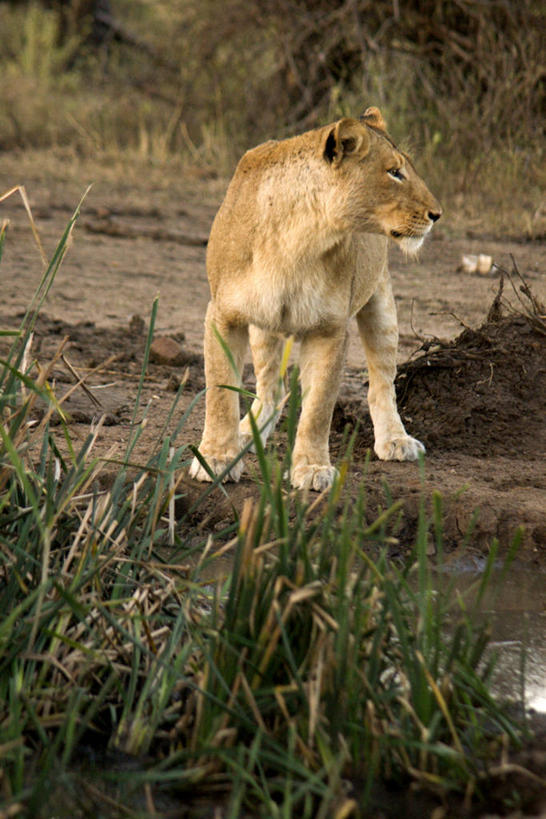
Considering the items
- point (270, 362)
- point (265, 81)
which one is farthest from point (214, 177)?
point (270, 362)

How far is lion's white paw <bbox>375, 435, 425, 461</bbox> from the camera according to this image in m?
4.40

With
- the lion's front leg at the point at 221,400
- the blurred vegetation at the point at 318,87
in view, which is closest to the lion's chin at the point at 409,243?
the lion's front leg at the point at 221,400

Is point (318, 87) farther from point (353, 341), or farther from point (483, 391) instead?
point (483, 391)

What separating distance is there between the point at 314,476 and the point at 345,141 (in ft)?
3.68

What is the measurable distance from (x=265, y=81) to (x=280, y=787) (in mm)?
9328

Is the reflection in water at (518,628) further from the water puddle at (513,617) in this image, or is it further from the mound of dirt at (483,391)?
the mound of dirt at (483,391)

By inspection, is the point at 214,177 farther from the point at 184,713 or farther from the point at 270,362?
the point at 184,713

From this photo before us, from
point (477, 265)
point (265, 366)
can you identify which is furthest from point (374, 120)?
point (477, 265)

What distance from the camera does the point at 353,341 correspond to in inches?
256

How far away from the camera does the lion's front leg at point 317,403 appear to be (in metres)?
3.88

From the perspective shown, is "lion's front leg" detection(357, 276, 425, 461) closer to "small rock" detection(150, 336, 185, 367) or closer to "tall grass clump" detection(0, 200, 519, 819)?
"small rock" detection(150, 336, 185, 367)

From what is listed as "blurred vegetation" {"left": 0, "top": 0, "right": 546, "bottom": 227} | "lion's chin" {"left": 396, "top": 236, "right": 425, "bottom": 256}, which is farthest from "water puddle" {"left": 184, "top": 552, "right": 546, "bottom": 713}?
"blurred vegetation" {"left": 0, "top": 0, "right": 546, "bottom": 227}

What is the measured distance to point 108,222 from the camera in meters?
9.02

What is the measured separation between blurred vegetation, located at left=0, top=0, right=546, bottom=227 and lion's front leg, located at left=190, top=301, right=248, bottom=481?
505 cm
